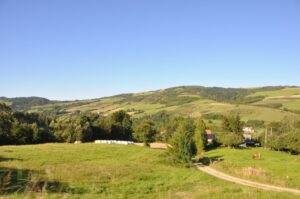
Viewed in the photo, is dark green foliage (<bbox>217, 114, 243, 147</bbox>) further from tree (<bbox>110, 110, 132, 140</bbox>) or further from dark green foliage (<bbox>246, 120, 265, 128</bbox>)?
dark green foliage (<bbox>246, 120, 265, 128</bbox>)

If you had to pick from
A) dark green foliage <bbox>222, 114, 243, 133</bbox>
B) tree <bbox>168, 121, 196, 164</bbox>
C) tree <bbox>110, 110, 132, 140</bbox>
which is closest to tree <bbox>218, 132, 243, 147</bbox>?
dark green foliage <bbox>222, 114, 243, 133</bbox>

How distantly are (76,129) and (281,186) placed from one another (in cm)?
6557

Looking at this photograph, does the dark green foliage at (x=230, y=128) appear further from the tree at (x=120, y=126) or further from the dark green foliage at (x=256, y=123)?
the dark green foliage at (x=256, y=123)

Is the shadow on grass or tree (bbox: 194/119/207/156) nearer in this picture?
the shadow on grass

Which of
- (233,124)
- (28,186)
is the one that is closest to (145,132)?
(233,124)

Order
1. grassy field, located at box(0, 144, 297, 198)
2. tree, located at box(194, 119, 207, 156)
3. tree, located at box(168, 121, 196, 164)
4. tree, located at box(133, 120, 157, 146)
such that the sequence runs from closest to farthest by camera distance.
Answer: grassy field, located at box(0, 144, 297, 198), tree, located at box(168, 121, 196, 164), tree, located at box(194, 119, 207, 156), tree, located at box(133, 120, 157, 146)

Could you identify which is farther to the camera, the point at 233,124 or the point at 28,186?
the point at 233,124

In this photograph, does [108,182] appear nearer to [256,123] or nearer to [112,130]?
[112,130]

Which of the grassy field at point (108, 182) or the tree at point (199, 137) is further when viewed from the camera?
the tree at point (199, 137)

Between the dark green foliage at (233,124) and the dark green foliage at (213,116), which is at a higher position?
the dark green foliage at (213,116)

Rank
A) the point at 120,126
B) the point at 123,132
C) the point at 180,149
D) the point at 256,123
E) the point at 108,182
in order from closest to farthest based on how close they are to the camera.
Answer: the point at 108,182, the point at 180,149, the point at 120,126, the point at 123,132, the point at 256,123

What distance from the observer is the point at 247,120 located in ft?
551

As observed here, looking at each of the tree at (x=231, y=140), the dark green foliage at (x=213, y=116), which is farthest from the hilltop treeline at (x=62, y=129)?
the dark green foliage at (x=213, y=116)

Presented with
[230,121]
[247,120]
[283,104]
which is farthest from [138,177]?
[283,104]
